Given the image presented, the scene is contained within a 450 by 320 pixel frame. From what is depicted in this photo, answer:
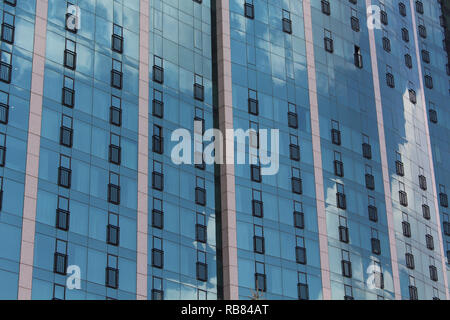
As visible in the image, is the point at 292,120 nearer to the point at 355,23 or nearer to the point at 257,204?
the point at 257,204

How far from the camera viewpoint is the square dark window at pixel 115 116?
6594 centimetres

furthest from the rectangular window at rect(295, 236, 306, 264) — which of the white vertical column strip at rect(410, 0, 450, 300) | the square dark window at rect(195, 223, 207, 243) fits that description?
the white vertical column strip at rect(410, 0, 450, 300)

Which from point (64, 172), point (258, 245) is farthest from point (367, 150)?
point (64, 172)

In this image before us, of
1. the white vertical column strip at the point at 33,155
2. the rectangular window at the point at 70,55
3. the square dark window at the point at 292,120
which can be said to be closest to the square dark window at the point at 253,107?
the square dark window at the point at 292,120

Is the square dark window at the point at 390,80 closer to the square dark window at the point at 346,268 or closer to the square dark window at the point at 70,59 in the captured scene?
the square dark window at the point at 346,268

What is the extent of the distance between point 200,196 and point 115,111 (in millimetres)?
9206

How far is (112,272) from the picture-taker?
2429 inches

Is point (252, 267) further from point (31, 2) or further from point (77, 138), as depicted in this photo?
point (31, 2)

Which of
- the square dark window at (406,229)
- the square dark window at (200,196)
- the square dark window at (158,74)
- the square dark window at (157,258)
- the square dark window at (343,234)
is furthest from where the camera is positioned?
the square dark window at (406,229)

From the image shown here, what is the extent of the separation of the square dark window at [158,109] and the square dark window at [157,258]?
10.5m

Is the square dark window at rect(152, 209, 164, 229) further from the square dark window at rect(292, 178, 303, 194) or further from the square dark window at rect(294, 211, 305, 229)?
the square dark window at rect(292, 178, 303, 194)

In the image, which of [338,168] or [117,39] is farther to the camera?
[338,168]

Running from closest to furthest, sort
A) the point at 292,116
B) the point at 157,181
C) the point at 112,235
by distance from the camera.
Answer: the point at 112,235, the point at 157,181, the point at 292,116

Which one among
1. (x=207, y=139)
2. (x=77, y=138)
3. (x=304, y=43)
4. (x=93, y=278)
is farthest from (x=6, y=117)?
(x=304, y=43)
